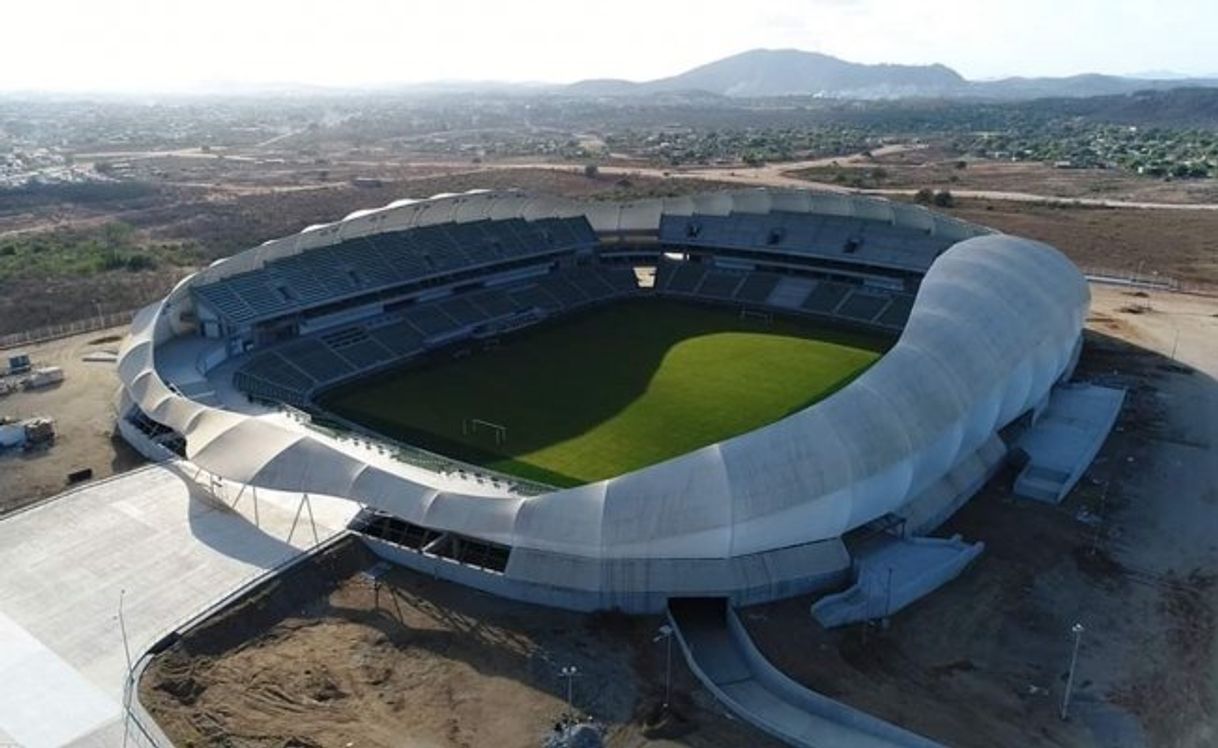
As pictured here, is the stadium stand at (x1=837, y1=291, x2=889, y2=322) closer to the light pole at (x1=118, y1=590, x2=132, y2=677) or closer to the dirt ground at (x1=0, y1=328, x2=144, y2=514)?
the dirt ground at (x1=0, y1=328, x2=144, y2=514)

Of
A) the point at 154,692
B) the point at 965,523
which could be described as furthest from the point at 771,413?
the point at 154,692

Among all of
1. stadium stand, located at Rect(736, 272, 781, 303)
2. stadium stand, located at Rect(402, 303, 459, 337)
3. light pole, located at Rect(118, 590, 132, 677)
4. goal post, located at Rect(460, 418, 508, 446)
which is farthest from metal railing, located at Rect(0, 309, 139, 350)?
stadium stand, located at Rect(736, 272, 781, 303)

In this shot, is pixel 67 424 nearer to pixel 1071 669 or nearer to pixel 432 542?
pixel 432 542

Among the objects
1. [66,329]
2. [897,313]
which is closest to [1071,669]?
[897,313]

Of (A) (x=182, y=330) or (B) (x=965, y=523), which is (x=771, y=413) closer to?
(B) (x=965, y=523)

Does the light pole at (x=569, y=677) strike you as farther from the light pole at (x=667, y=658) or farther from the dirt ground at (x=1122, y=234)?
the dirt ground at (x=1122, y=234)

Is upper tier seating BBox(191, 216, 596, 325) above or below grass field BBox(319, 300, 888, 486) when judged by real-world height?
above
